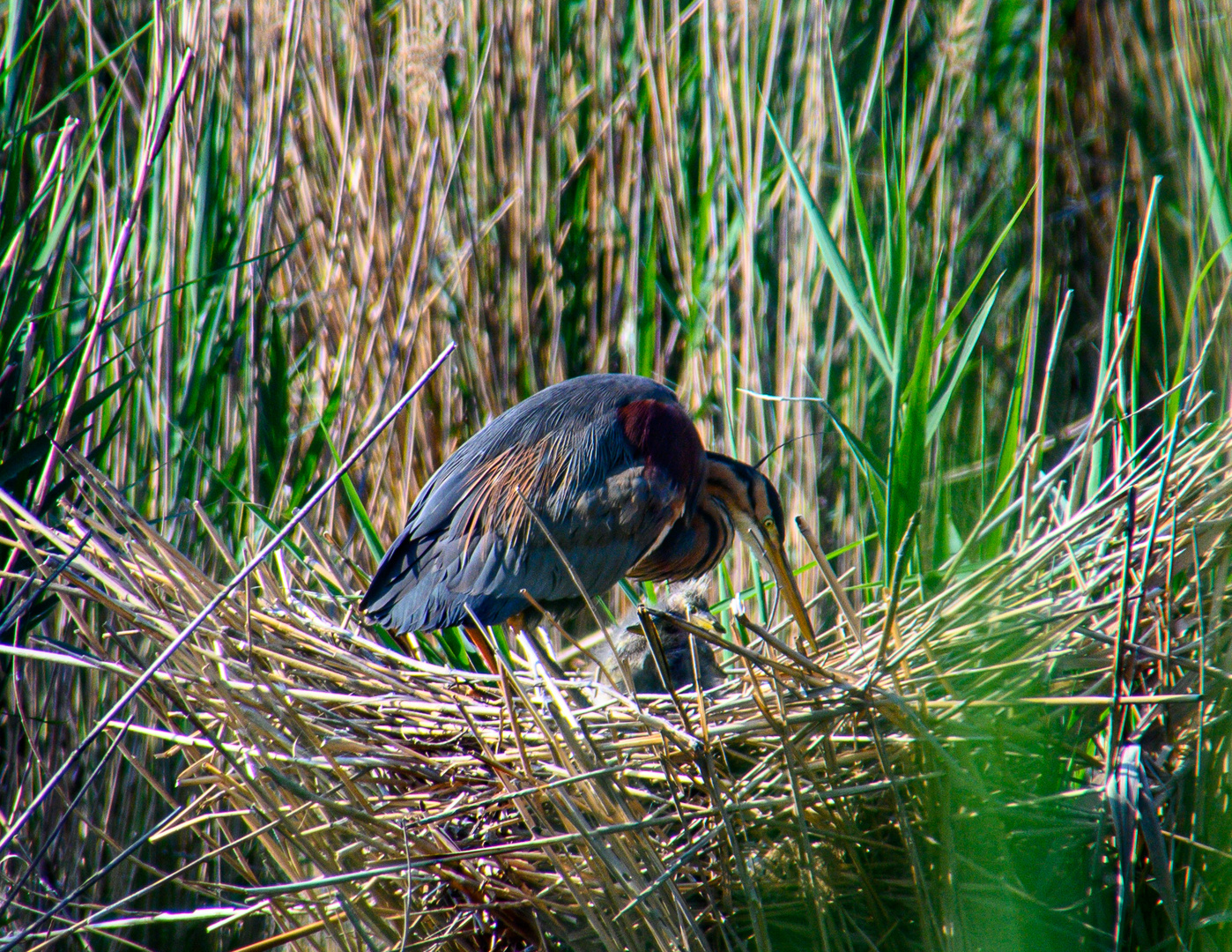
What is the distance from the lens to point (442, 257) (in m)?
2.11

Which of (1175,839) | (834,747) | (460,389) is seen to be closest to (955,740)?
(834,747)

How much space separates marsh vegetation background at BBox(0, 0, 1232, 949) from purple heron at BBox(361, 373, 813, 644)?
0.51 feet

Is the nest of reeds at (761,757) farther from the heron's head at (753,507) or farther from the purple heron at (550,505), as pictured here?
the heron's head at (753,507)

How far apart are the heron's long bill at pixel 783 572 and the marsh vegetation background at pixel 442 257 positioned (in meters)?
0.11

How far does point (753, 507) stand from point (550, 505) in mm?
393

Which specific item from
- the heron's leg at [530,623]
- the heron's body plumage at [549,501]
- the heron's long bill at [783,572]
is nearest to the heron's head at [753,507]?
the heron's long bill at [783,572]

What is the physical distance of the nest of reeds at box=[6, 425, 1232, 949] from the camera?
105 centimetres

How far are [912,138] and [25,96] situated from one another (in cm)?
155

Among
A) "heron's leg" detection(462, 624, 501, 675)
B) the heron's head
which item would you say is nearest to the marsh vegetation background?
the heron's head

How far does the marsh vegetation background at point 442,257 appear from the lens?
1699mm

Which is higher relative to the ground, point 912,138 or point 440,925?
point 912,138

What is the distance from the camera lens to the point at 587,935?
3.97 ft

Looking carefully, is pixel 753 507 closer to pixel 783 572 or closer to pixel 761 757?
pixel 783 572

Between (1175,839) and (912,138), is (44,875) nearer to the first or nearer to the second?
(1175,839)
